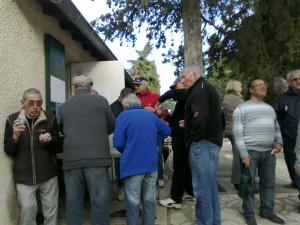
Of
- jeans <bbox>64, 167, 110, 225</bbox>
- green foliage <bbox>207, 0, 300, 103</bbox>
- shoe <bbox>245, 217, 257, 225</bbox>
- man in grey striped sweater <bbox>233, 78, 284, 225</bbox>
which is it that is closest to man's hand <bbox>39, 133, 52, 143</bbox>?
jeans <bbox>64, 167, 110, 225</bbox>

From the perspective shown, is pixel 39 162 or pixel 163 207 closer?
pixel 39 162

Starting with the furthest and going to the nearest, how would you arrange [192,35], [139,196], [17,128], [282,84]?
[192,35]
[282,84]
[139,196]
[17,128]

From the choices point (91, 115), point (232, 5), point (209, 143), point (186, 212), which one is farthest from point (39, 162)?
point (232, 5)

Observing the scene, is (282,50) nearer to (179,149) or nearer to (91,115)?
(179,149)

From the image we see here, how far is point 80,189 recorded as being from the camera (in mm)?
3549

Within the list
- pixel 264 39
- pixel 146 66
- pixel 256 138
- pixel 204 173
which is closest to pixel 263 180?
pixel 256 138

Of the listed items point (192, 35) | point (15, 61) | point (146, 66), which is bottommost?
point (15, 61)

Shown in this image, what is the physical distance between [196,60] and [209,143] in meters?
4.28

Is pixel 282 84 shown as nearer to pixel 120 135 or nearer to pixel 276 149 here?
pixel 276 149

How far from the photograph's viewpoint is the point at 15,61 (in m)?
3.75

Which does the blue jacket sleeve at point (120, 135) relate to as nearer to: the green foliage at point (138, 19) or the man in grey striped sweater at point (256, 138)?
the man in grey striped sweater at point (256, 138)

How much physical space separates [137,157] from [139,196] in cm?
44

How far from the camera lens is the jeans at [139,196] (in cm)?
361

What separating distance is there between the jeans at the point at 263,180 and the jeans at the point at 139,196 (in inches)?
49.9
